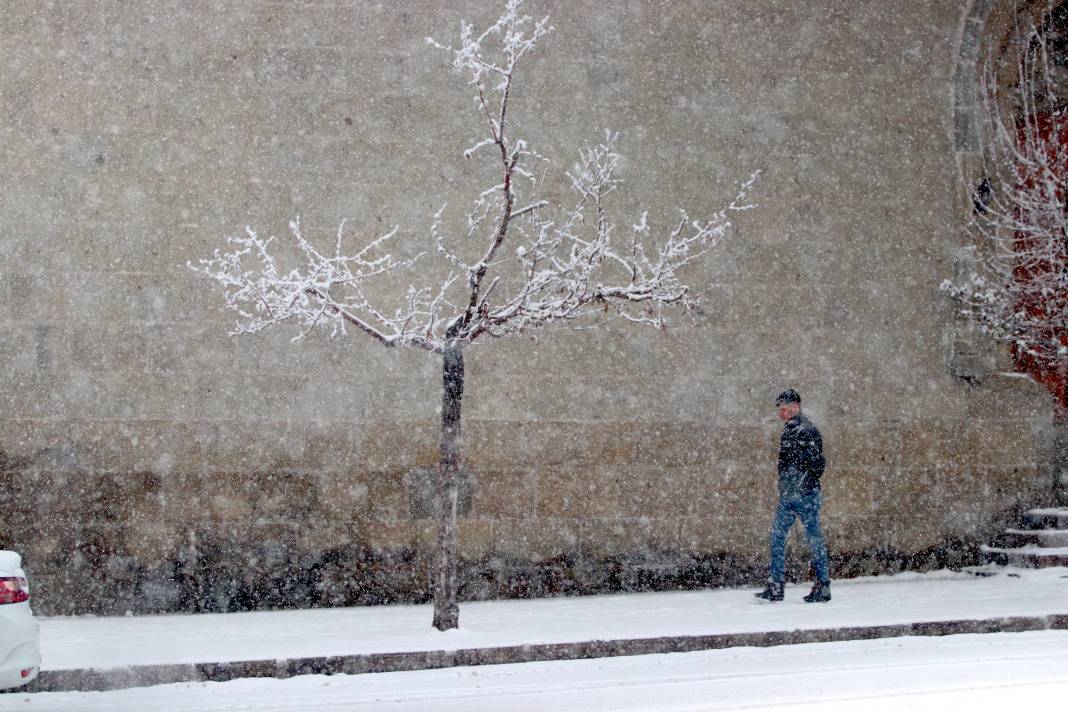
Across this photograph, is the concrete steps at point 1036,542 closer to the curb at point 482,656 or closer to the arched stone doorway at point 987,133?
the arched stone doorway at point 987,133

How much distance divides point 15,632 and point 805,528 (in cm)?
691

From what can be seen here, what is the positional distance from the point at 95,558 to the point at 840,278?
7.98m

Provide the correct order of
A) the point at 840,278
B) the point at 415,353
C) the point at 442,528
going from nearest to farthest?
the point at 442,528 → the point at 415,353 → the point at 840,278

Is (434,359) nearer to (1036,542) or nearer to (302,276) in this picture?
(302,276)

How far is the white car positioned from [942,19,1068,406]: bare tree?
9677mm

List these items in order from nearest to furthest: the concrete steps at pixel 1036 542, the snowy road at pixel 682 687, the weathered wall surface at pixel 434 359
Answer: the snowy road at pixel 682 687 < the weathered wall surface at pixel 434 359 < the concrete steps at pixel 1036 542

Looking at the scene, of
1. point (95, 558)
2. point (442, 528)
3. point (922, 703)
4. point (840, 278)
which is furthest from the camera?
point (840, 278)

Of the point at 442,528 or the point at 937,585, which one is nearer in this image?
the point at 442,528

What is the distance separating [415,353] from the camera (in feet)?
35.5

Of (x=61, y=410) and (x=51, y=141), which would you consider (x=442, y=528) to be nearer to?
(x=61, y=410)

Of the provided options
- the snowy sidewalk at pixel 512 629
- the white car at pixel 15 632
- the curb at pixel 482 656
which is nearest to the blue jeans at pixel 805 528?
the snowy sidewalk at pixel 512 629

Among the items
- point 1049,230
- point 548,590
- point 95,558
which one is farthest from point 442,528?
point 1049,230

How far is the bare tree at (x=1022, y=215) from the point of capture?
38.8 feet

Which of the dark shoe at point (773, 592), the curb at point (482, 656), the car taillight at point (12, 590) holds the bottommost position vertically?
the curb at point (482, 656)
